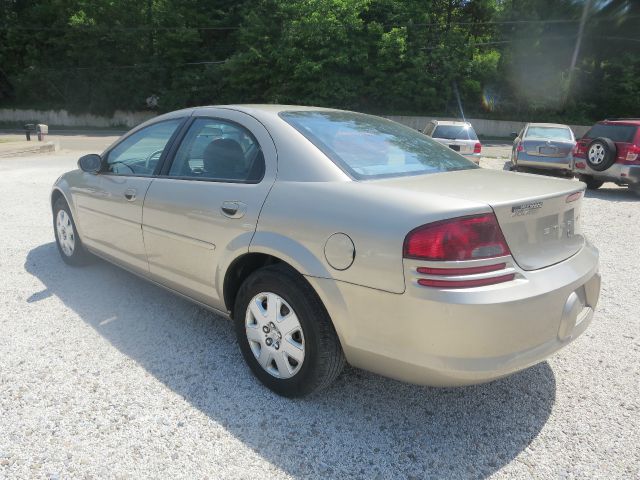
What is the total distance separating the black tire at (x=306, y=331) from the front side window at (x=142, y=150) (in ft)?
4.86

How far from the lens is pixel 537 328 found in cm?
221

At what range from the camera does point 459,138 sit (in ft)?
40.8

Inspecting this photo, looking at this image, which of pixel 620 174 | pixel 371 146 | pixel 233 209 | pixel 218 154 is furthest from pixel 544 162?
pixel 233 209

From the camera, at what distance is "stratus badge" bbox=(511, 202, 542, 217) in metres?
2.21

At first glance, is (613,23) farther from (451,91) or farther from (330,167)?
(330,167)

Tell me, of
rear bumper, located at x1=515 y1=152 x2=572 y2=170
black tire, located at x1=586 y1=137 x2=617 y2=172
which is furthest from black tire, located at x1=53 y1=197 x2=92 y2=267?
rear bumper, located at x1=515 y1=152 x2=572 y2=170

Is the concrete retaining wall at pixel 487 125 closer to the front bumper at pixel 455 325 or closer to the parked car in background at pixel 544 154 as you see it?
the parked car in background at pixel 544 154

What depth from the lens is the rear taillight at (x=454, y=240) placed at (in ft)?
6.84

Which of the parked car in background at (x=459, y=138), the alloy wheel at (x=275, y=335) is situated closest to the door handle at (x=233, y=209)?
the alloy wheel at (x=275, y=335)

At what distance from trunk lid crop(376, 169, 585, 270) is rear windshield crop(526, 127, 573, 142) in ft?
37.4

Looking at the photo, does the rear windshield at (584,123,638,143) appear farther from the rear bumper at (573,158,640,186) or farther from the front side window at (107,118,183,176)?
the front side window at (107,118,183,176)

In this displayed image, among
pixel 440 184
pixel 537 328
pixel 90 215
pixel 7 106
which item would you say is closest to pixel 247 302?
pixel 440 184

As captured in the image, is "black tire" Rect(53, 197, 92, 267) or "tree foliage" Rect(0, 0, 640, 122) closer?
"black tire" Rect(53, 197, 92, 267)

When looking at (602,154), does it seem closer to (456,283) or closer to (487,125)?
(456,283)
